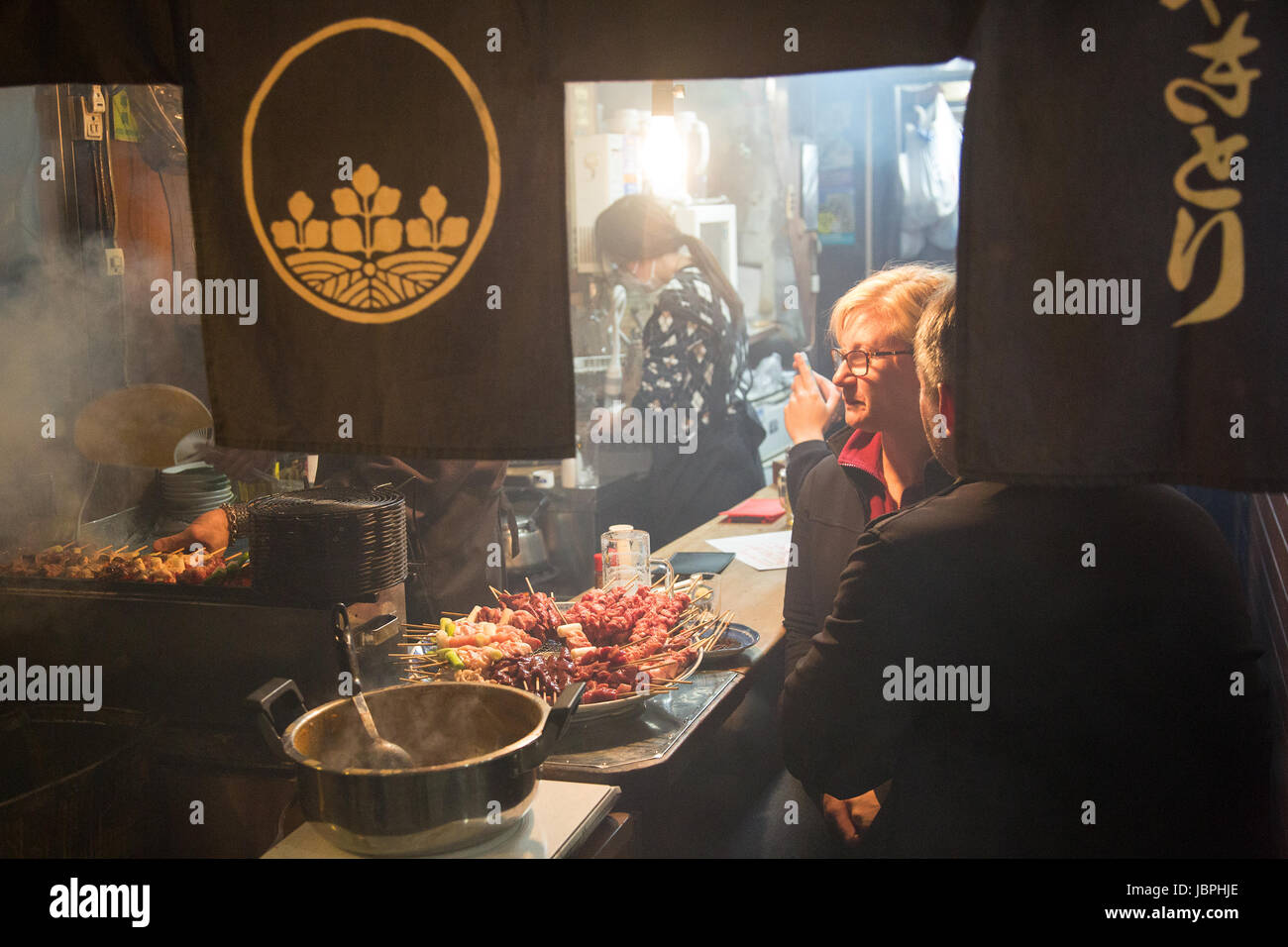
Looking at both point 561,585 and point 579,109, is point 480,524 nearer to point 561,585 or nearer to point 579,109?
point 561,585

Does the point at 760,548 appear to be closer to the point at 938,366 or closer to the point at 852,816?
the point at 852,816

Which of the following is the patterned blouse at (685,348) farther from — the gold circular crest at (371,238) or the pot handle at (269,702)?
the pot handle at (269,702)

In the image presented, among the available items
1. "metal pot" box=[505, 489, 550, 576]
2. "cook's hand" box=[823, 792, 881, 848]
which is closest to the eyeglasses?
"cook's hand" box=[823, 792, 881, 848]

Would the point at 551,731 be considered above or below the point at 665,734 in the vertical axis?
above

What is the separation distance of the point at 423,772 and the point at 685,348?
11.7 feet

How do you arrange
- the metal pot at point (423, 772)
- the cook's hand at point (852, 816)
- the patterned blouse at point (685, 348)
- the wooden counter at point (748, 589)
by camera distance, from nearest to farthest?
the metal pot at point (423, 772) < the cook's hand at point (852, 816) < the wooden counter at point (748, 589) < the patterned blouse at point (685, 348)

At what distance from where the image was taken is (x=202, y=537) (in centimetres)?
348

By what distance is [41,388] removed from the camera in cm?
378

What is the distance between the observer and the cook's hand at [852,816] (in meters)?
2.79

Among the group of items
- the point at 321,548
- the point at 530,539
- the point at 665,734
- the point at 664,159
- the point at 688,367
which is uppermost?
the point at 664,159

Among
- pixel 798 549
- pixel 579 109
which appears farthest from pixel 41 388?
pixel 579 109

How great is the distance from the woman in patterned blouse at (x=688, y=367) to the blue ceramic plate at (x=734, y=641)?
2.11 meters

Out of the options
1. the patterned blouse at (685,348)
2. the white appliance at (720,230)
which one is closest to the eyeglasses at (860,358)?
the patterned blouse at (685,348)

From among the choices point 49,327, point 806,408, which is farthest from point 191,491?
point 806,408
